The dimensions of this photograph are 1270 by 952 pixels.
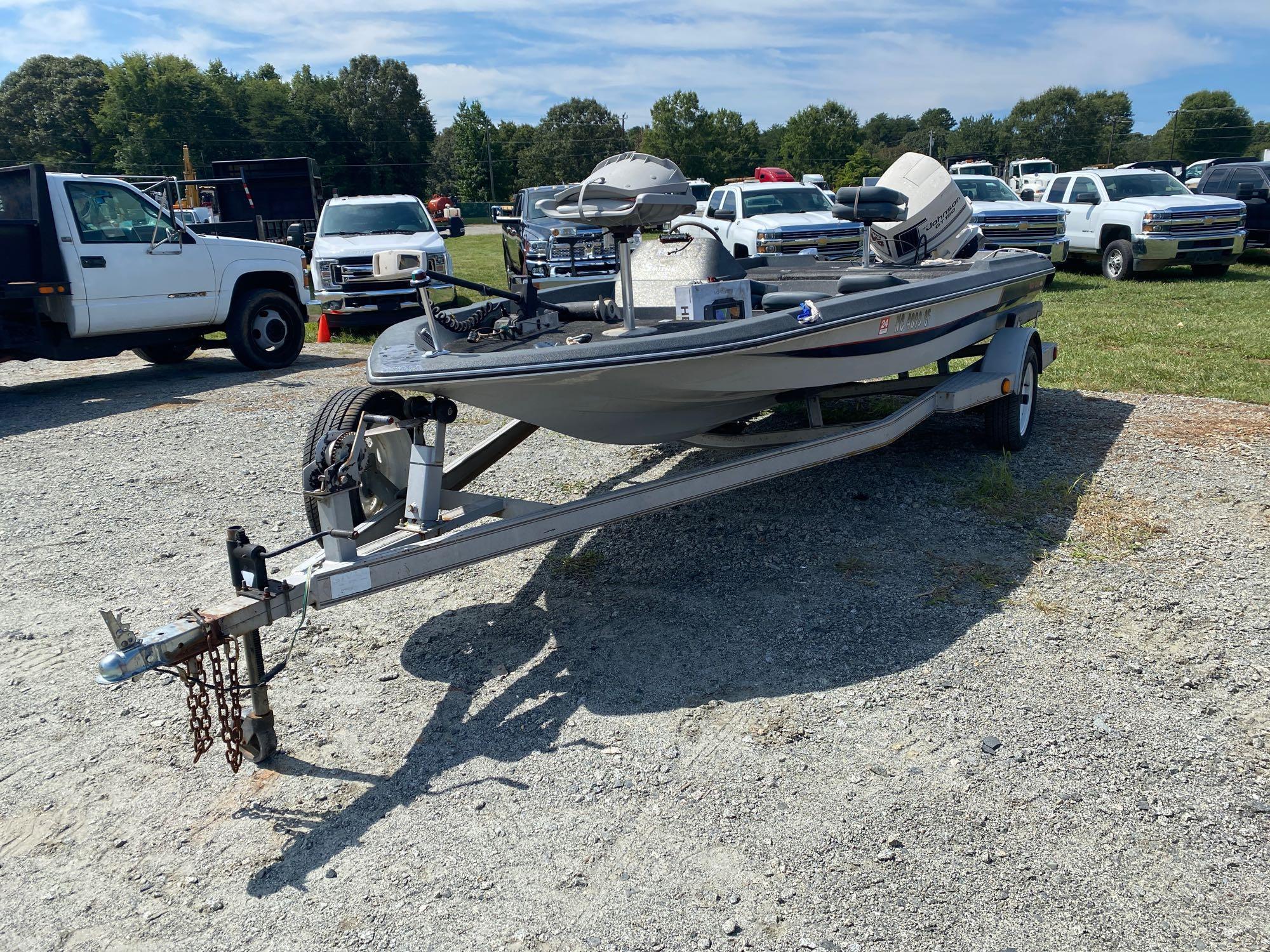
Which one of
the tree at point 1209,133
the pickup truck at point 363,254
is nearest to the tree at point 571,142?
the tree at point 1209,133

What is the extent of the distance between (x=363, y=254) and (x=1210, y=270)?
14397 mm

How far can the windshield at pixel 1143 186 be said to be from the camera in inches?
654

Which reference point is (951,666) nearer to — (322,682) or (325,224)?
(322,682)

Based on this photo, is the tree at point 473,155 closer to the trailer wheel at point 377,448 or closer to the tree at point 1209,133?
the tree at point 1209,133

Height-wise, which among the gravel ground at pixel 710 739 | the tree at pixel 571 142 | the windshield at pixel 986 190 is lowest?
the gravel ground at pixel 710 739

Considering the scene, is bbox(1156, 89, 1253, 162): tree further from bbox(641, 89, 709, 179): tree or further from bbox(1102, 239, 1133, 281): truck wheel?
bbox(1102, 239, 1133, 281): truck wheel

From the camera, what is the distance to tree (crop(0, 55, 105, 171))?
7369 centimetres

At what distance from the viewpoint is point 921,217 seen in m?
7.00

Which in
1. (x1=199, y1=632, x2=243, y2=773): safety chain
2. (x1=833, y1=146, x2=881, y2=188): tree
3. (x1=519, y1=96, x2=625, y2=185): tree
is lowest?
(x1=199, y1=632, x2=243, y2=773): safety chain

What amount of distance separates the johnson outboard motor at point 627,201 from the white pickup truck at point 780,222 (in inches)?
352

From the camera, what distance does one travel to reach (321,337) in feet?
43.2

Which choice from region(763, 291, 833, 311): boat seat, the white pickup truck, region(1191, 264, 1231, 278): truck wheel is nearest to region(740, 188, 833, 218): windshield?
the white pickup truck

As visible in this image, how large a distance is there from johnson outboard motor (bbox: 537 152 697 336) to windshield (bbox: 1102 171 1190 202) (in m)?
15.3

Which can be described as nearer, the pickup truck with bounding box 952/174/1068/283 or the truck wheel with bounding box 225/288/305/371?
the truck wheel with bounding box 225/288/305/371
